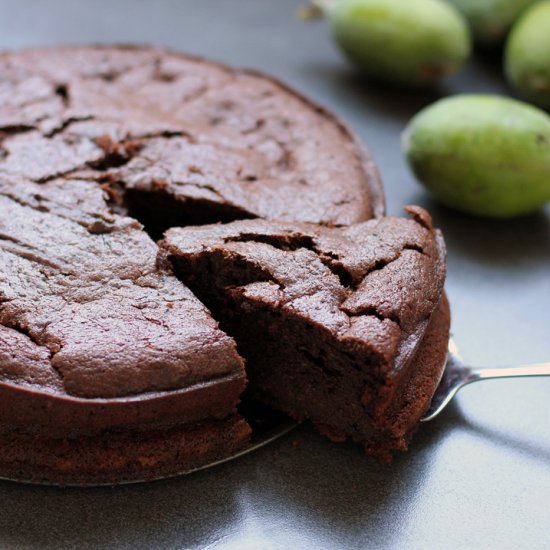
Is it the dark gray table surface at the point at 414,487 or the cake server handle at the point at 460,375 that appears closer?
the dark gray table surface at the point at 414,487

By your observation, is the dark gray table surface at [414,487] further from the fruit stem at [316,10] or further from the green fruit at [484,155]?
the fruit stem at [316,10]

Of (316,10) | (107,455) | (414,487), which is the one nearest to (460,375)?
(414,487)

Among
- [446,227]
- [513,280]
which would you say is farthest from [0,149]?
[513,280]

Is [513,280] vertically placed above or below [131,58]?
below

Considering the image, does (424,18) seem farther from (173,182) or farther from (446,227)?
(173,182)

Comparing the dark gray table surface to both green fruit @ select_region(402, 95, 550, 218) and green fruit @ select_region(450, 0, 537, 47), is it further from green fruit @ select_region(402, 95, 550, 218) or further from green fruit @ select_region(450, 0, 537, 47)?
green fruit @ select_region(450, 0, 537, 47)

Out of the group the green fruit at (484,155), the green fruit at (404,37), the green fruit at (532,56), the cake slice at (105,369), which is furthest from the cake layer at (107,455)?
the green fruit at (532,56)

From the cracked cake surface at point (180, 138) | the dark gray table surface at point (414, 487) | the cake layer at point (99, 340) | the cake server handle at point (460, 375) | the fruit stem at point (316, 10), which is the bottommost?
the dark gray table surface at point (414, 487)
